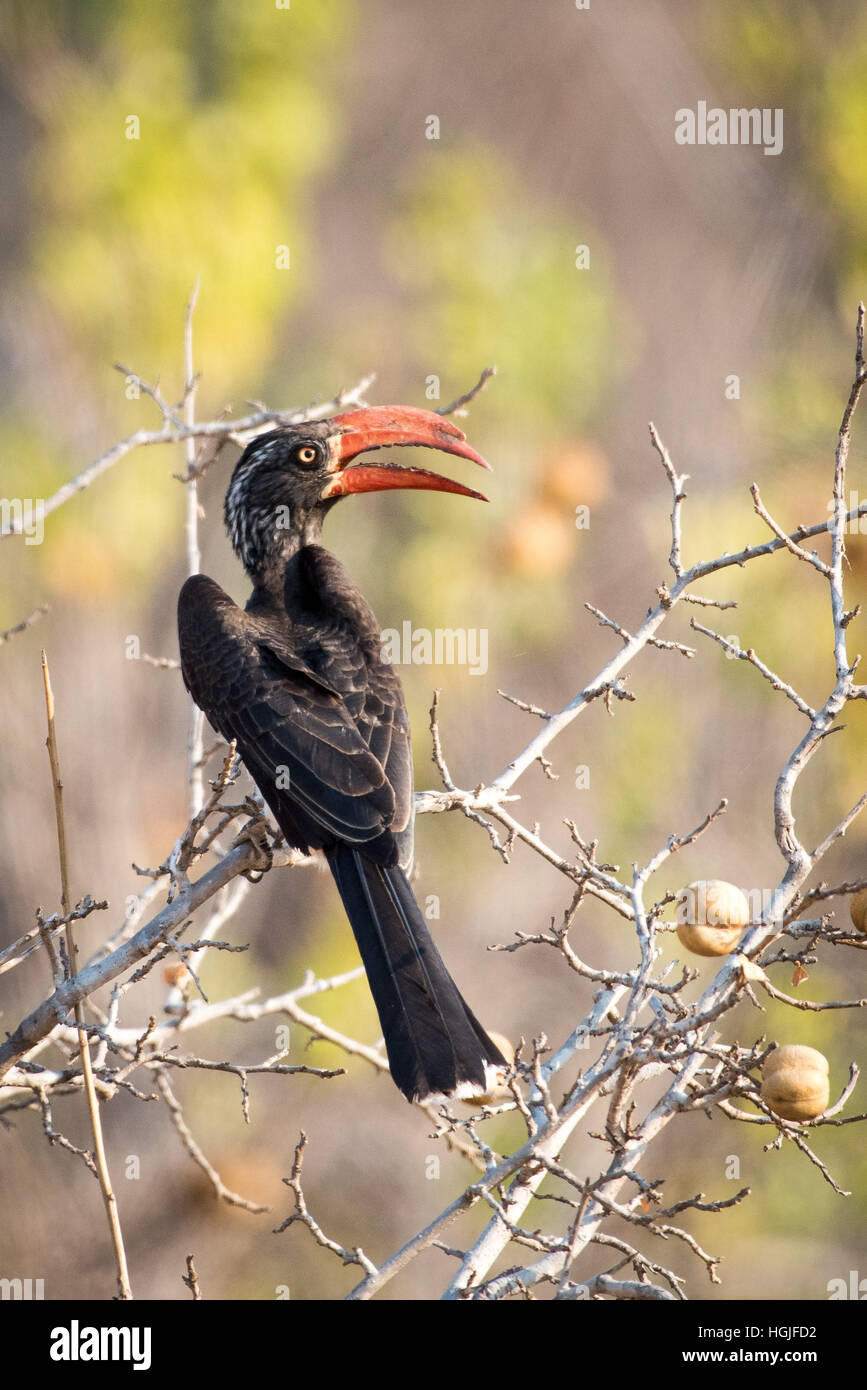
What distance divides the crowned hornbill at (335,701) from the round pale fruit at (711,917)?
44 cm

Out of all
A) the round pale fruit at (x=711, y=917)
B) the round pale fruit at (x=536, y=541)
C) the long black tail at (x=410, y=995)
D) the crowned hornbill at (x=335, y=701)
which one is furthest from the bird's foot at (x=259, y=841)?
the round pale fruit at (x=536, y=541)

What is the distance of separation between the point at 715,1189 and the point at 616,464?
4093 mm

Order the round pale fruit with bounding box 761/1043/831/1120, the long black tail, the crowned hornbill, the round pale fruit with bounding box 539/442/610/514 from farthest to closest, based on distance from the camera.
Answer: the round pale fruit with bounding box 539/442/610/514
the crowned hornbill
the long black tail
the round pale fruit with bounding box 761/1043/831/1120

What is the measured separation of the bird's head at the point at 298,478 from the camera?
4.07 metres

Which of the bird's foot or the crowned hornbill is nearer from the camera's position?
the crowned hornbill

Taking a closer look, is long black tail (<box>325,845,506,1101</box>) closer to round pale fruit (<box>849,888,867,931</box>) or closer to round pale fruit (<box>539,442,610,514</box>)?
round pale fruit (<box>849,888,867,931</box>)

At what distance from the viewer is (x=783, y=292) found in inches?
323

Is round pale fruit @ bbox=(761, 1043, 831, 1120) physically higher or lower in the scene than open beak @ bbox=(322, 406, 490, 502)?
lower

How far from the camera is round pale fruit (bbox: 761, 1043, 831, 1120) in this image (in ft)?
7.66

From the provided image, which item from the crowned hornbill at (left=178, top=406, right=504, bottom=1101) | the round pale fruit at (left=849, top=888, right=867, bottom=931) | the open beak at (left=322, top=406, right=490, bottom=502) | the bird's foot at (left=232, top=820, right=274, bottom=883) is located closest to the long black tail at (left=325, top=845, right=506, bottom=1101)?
the crowned hornbill at (left=178, top=406, right=504, bottom=1101)

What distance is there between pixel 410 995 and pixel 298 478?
1885mm

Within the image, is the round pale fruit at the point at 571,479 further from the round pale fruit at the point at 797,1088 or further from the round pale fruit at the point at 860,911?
the round pale fruit at the point at 797,1088

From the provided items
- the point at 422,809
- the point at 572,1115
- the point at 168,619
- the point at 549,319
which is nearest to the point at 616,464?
the point at 549,319

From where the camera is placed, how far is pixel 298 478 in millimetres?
4125
